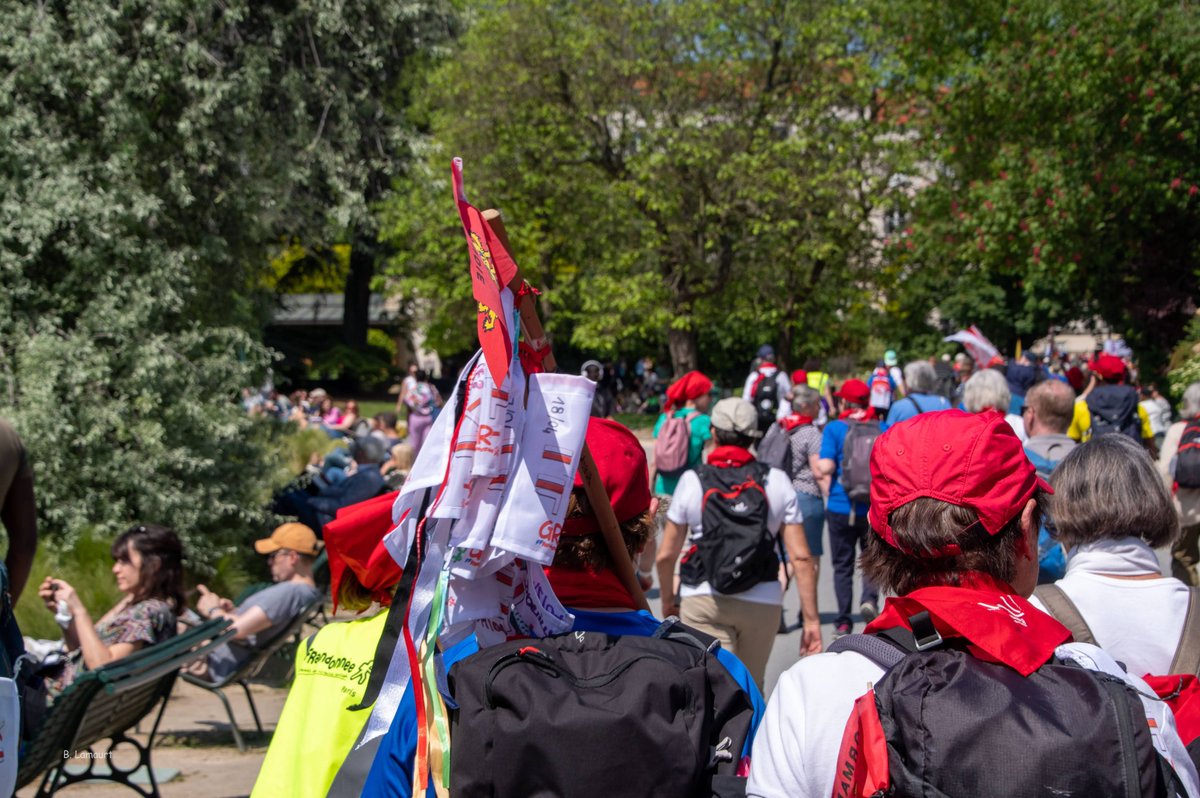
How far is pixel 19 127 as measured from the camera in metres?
7.28

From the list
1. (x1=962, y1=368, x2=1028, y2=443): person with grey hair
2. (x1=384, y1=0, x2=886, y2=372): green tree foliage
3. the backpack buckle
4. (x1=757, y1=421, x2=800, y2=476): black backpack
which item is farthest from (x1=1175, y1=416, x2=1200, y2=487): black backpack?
(x1=384, y1=0, x2=886, y2=372): green tree foliage

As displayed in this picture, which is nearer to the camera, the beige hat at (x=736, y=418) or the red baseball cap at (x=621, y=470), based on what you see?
the red baseball cap at (x=621, y=470)

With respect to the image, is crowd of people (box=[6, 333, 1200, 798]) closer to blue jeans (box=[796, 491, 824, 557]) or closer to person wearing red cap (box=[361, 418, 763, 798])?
person wearing red cap (box=[361, 418, 763, 798])

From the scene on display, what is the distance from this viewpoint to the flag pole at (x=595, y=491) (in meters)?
2.24

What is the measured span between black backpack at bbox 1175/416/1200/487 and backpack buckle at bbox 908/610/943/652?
4927mm

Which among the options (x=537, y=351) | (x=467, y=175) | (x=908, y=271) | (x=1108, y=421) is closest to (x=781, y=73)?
(x=467, y=175)

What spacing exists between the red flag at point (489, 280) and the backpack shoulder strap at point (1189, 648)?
Result: 173 cm

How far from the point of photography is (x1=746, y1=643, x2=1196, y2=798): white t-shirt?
1.71m

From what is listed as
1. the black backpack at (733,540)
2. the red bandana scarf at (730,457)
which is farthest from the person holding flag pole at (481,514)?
the red bandana scarf at (730,457)

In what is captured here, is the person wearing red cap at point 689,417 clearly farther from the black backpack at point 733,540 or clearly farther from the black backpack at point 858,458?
the black backpack at point 733,540

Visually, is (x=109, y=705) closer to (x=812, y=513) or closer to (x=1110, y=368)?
(x=812, y=513)

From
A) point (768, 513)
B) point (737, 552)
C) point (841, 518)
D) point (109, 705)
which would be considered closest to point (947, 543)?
point (737, 552)

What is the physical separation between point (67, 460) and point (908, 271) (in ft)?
87.0

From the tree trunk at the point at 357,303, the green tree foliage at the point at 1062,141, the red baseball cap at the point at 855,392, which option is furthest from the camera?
the tree trunk at the point at 357,303
